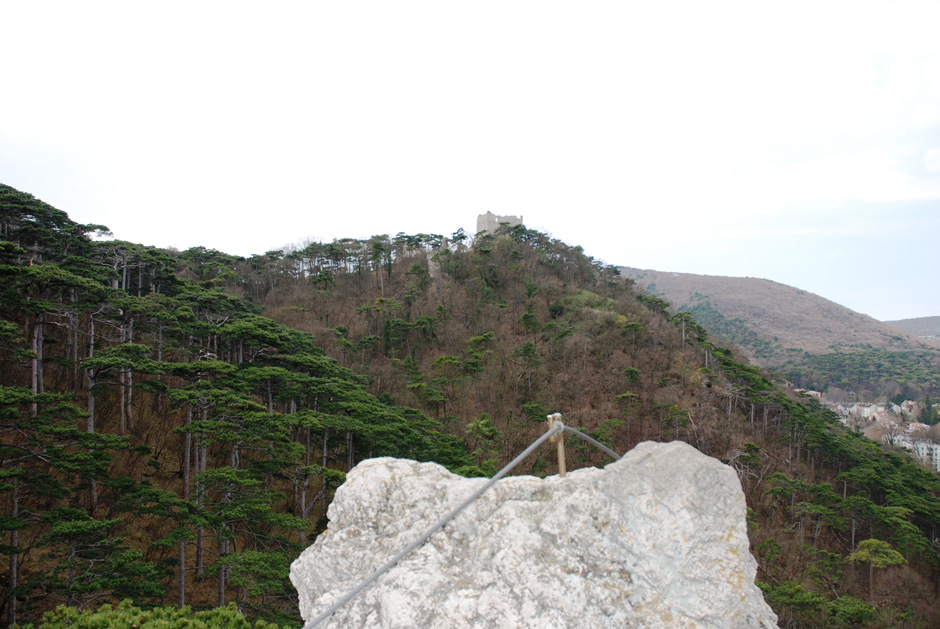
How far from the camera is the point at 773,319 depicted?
131 metres

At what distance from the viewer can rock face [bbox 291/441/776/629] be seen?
219 cm

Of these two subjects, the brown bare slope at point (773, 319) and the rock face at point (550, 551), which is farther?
the brown bare slope at point (773, 319)

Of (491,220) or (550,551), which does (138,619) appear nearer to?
(550,551)

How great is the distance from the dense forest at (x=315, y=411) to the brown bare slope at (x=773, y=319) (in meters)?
78.8

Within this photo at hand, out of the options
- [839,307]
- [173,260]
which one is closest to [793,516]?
[173,260]

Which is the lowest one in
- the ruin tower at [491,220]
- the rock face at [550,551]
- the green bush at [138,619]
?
the green bush at [138,619]

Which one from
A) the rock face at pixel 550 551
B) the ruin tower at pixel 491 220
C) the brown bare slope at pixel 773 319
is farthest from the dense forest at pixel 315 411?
the brown bare slope at pixel 773 319

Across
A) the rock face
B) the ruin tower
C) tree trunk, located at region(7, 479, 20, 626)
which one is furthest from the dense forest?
the ruin tower

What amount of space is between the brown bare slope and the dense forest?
78.8 metres

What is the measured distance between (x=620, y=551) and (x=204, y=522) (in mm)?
9647

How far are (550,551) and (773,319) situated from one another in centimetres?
15429

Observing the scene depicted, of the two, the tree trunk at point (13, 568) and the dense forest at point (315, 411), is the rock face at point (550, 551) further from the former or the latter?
the tree trunk at point (13, 568)

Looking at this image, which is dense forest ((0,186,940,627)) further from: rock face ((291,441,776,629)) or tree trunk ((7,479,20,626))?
rock face ((291,441,776,629))

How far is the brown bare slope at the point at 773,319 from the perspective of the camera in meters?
110
